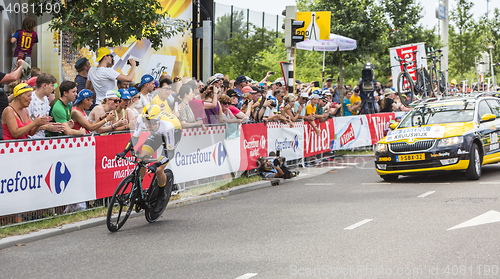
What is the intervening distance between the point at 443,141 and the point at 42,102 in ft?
25.8

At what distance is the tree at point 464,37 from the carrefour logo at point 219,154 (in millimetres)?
41404

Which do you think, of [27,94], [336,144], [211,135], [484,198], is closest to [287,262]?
[27,94]

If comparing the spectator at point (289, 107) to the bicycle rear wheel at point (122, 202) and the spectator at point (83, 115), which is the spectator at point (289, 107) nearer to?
the spectator at point (83, 115)

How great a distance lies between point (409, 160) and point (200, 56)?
1000 cm

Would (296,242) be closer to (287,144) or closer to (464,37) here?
(287,144)

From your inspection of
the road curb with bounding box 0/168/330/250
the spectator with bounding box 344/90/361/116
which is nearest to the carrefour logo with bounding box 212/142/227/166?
the road curb with bounding box 0/168/330/250

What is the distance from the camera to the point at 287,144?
15344 millimetres

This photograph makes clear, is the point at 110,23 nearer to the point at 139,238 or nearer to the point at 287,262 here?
the point at 139,238

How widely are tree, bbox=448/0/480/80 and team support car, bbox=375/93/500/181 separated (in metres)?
38.0

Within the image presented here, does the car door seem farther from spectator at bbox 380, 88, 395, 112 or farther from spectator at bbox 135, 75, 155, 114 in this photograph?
spectator at bbox 380, 88, 395, 112

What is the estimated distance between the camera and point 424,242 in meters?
6.90

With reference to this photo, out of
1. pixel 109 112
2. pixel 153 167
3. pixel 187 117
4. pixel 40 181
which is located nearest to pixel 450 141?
pixel 187 117

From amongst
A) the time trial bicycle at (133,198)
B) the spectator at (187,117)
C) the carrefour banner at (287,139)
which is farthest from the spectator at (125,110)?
the carrefour banner at (287,139)

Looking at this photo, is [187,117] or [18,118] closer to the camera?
[18,118]
